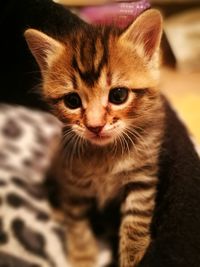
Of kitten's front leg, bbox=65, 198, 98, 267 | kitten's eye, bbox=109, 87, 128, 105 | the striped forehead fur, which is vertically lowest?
kitten's front leg, bbox=65, 198, 98, 267

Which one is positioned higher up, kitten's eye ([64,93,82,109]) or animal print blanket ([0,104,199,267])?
kitten's eye ([64,93,82,109])

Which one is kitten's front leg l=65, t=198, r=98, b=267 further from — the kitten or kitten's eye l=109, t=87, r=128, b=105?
kitten's eye l=109, t=87, r=128, b=105

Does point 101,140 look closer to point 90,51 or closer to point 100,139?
point 100,139

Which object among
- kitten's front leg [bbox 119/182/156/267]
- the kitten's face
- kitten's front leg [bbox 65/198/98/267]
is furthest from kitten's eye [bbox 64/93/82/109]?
kitten's front leg [bbox 65/198/98/267]

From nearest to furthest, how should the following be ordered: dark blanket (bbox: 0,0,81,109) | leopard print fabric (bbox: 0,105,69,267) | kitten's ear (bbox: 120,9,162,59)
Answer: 1. kitten's ear (bbox: 120,9,162,59)
2. dark blanket (bbox: 0,0,81,109)
3. leopard print fabric (bbox: 0,105,69,267)

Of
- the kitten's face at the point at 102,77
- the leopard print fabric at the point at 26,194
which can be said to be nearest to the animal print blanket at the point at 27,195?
the leopard print fabric at the point at 26,194

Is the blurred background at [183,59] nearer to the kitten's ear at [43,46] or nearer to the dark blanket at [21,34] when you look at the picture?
the dark blanket at [21,34]

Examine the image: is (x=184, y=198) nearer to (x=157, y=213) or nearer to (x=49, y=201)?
(x=157, y=213)
